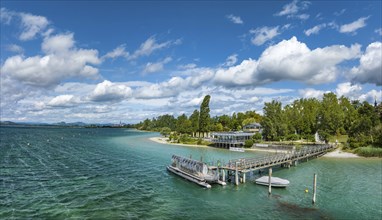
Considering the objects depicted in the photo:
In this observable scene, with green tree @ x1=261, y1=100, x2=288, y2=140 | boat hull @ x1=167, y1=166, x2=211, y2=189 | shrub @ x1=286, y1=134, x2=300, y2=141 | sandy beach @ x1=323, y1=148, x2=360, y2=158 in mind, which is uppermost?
green tree @ x1=261, y1=100, x2=288, y2=140

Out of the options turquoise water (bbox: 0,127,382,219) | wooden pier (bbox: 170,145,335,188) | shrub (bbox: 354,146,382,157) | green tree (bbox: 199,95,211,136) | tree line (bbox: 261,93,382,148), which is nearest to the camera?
turquoise water (bbox: 0,127,382,219)

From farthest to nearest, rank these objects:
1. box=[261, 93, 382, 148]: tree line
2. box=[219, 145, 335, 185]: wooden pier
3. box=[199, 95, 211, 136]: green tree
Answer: box=[199, 95, 211, 136]: green tree, box=[261, 93, 382, 148]: tree line, box=[219, 145, 335, 185]: wooden pier

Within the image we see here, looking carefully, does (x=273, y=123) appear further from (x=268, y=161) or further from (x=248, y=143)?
(x=268, y=161)

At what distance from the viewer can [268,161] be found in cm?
5253

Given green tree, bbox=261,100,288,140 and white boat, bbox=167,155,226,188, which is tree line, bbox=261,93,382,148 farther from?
white boat, bbox=167,155,226,188

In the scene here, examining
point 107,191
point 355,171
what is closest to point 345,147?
point 355,171

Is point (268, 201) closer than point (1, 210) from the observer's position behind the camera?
No

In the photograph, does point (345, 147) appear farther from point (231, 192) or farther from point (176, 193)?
point (176, 193)

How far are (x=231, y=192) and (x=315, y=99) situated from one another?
113 m

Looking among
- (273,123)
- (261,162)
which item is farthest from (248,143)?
(261,162)

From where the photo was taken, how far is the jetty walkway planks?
46.0 metres

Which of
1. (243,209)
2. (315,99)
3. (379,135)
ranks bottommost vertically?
(243,209)

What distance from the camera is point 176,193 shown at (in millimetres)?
38062

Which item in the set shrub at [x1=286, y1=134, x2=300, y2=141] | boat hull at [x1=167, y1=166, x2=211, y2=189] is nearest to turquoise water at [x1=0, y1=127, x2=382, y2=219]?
boat hull at [x1=167, y1=166, x2=211, y2=189]
